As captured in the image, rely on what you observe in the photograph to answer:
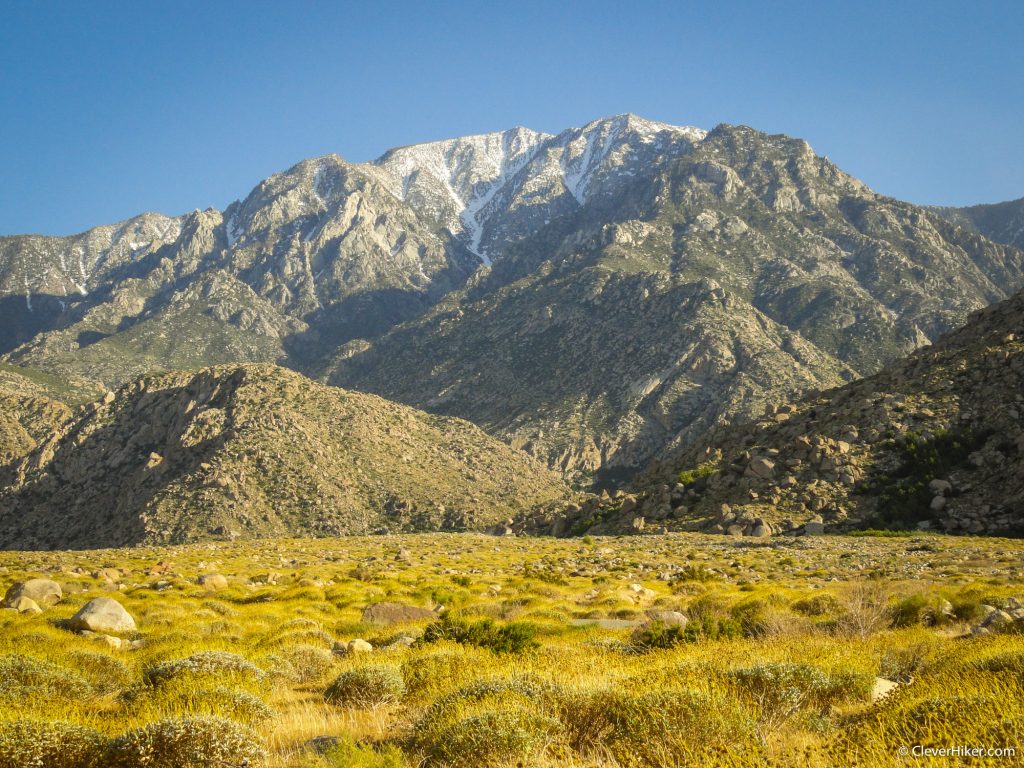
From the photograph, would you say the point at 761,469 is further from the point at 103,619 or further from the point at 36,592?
the point at 36,592

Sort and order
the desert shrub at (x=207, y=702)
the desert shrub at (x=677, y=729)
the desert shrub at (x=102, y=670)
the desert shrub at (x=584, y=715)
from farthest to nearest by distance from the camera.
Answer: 1. the desert shrub at (x=102, y=670)
2. the desert shrub at (x=207, y=702)
3. the desert shrub at (x=584, y=715)
4. the desert shrub at (x=677, y=729)

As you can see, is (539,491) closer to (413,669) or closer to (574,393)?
(574,393)

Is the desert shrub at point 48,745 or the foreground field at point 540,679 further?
the foreground field at point 540,679

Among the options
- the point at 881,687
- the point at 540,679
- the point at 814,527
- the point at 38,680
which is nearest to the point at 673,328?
the point at 814,527

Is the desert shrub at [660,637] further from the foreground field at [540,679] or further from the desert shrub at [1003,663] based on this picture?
the desert shrub at [1003,663]

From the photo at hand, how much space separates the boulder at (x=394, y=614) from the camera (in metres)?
16.2

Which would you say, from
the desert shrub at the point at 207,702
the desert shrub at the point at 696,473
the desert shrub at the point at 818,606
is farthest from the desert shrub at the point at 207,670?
the desert shrub at the point at 696,473

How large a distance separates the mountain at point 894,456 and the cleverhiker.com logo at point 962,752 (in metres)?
32.0

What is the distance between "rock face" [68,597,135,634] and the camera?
1363cm

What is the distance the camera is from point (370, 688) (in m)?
8.38

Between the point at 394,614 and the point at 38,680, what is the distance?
9327 millimetres

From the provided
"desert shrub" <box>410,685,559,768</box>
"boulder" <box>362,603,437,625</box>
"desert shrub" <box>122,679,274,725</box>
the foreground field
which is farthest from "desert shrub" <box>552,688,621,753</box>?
"boulder" <box>362,603,437,625</box>

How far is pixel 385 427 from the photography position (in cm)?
9131

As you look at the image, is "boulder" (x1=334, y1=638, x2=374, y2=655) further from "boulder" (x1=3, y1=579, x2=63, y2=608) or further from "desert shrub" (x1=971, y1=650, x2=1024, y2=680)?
"boulder" (x1=3, y1=579, x2=63, y2=608)
